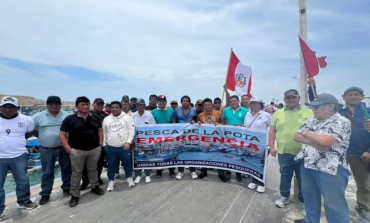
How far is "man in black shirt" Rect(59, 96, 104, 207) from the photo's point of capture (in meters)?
3.42

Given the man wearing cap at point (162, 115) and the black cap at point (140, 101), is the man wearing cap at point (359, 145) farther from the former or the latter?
the black cap at point (140, 101)

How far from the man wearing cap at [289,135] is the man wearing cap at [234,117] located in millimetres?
1078

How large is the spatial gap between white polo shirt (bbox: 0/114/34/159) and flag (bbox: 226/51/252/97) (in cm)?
520

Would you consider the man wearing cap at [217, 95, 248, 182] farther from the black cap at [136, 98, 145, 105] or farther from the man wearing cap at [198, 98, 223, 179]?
the black cap at [136, 98, 145, 105]

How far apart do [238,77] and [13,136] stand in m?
5.99

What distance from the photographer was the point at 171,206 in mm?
3193

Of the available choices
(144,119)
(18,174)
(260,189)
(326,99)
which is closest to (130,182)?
(144,119)

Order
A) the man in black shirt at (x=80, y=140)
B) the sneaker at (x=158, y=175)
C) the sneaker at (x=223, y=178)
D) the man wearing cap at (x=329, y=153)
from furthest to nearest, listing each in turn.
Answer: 1. the sneaker at (x=158, y=175)
2. the sneaker at (x=223, y=178)
3. the man in black shirt at (x=80, y=140)
4. the man wearing cap at (x=329, y=153)

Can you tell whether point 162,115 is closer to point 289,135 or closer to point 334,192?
point 289,135

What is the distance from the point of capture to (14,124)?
3137 mm

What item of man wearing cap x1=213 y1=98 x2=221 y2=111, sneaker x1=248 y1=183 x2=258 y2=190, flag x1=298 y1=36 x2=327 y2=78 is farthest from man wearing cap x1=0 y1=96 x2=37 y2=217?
flag x1=298 y1=36 x2=327 y2=78

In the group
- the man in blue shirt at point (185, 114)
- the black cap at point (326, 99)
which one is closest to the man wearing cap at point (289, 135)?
the black cap at point (326, 99)

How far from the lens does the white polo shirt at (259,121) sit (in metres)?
3.87

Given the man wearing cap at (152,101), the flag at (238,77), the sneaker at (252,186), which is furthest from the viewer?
the flag at (238,77)
